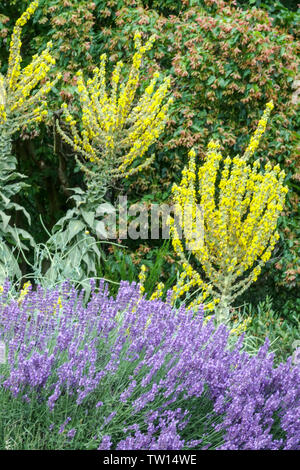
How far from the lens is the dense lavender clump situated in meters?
2.30

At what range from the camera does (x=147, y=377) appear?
2.37 m

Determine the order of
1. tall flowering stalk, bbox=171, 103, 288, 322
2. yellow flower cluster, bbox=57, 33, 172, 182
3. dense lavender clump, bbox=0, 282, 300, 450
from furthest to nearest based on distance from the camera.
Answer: yellow flower cluster, bbox=57, 33, 172, 182 < tall flowering stalk, bbox=171, 103, 288, 322 < dense lavender clump, bbox=0, 282, 300, 450

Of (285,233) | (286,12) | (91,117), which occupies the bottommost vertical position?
(285,233)

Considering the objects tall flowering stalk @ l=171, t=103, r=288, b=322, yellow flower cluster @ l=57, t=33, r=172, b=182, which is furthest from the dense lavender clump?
yellow flower cluster @ l=57, t=33, r=172, b=182

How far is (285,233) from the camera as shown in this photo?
6223 millimetres

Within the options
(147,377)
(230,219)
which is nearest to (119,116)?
(230,219)

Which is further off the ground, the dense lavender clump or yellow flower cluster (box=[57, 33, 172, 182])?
yellow flower cluster (box=[57, 33, 172, 182])

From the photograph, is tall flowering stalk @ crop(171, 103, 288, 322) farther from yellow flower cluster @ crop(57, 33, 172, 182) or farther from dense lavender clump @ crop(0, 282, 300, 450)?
dense lavender clump @ crop(0, 282, 300, 450)

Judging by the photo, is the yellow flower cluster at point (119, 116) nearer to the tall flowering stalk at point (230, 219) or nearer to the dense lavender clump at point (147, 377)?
the tall flowering stalk at point (230, 219)

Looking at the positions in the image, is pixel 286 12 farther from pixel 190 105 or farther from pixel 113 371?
pixel 113 371

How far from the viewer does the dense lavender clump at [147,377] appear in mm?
2301

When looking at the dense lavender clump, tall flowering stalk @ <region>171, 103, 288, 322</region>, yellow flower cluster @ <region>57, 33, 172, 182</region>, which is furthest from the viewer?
yellow flower cluster @ <region>57, 33, 172, 182</region>
